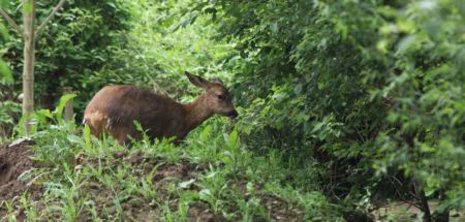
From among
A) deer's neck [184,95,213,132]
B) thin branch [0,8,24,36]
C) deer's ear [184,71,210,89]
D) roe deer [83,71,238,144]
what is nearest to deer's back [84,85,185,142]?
roe deer [83,71,238,144]

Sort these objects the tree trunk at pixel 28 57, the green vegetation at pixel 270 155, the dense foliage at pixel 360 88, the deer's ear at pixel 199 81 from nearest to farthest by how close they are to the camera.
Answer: the dense foliage at pixel 360 88 → the green vegetation at pixel 270 155 → the tree trunk at pixel 28 57 → the deer's ear at pixel 199 81

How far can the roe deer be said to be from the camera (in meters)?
8.72

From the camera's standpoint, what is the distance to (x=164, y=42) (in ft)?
46.4

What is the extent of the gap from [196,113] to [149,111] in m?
0.85

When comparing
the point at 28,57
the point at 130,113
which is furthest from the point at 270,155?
the point at 28,57

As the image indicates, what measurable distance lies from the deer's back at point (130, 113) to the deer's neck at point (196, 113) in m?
0.12

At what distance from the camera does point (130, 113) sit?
29.2 ft

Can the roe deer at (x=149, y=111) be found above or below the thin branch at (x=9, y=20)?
below

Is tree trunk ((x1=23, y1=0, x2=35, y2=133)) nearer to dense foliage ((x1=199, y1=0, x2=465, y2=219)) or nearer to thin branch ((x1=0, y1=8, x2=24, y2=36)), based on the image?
thin branch ((x1=0, y1=8, x2=24, y2=36))

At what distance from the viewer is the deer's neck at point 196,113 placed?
9812 mm

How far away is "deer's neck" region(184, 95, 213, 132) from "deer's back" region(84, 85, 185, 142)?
0.12 metres

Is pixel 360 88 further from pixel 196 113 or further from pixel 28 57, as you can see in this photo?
pixel 196 113

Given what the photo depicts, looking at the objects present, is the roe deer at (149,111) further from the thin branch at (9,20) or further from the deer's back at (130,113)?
the thin branch at (9,20)

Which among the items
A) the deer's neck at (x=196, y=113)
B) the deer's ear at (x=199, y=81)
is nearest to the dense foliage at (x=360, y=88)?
the deer's neck at (x=196, y=113)
